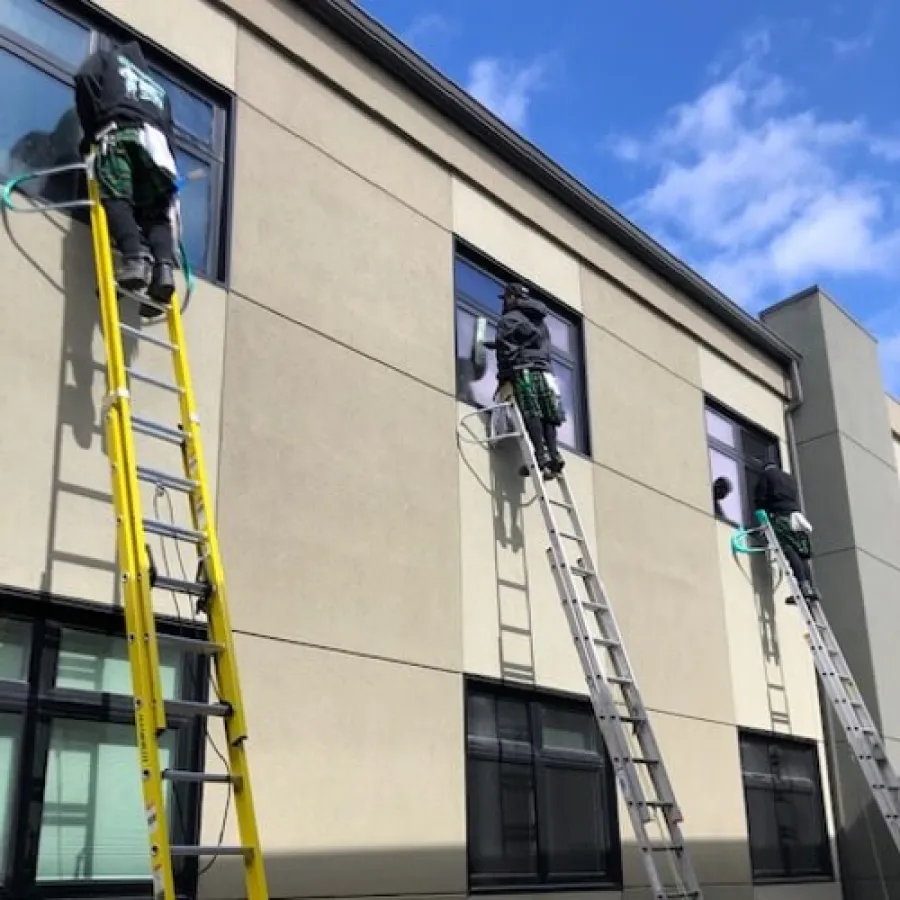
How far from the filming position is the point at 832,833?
997 centimetres

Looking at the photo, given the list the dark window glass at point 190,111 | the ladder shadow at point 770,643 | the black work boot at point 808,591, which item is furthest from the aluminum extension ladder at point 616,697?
the black work boot at point 808,591

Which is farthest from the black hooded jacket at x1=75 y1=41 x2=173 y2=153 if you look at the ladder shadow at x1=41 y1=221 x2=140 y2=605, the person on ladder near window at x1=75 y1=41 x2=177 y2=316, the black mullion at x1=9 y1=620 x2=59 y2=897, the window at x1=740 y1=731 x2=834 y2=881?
the window at x1=740 y1=731 x2=834 y2=881

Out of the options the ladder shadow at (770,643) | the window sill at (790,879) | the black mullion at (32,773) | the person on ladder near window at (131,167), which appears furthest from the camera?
the ladder shadow at (770,643)

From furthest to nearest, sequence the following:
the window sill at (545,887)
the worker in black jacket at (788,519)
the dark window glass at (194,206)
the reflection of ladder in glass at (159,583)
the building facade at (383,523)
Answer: the worker in black jacket at (788,519)
the window sill at (545,887)
the dark window glass at (194,206)
the building facade at (383,523)
the reflection of ladder in glass at (159,583)

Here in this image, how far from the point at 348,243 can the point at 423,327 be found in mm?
760

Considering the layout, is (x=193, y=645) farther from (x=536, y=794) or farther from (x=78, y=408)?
(x=536, y=794)

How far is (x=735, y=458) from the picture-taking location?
1080 cm

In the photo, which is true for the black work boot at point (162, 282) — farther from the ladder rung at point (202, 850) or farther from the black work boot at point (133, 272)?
the ladder rung at point (202, 850)

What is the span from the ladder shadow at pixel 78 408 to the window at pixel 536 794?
268cm

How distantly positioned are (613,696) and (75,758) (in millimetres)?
3495

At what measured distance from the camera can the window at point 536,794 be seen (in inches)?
265

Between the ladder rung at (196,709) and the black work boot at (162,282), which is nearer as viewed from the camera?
the ladder rung at (196,709)

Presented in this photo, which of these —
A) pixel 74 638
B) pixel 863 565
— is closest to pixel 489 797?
pixel 74 638

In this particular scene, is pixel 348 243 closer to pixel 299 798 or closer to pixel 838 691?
pixel 299 798
